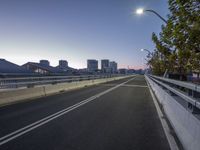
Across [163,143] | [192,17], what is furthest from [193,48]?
[163,143]

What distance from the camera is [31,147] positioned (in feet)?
19.4

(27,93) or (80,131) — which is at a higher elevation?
(27,93)

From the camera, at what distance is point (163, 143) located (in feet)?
20.7

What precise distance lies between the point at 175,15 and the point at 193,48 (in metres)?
1.89

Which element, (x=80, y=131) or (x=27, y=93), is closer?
(x=80, y=131)

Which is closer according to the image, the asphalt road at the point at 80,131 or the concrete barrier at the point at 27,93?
the asphalt road at the point at 80,131

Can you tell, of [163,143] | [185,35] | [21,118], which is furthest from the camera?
[185,35]

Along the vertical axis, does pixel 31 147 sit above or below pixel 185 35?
below

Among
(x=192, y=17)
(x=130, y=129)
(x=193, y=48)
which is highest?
(x=192, y=17)

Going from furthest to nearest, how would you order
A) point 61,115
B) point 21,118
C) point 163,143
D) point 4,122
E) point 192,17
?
point 192,17, point 61,115, point 21,118, point 4,122, point 163,143

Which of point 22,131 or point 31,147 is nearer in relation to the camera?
point 31,147

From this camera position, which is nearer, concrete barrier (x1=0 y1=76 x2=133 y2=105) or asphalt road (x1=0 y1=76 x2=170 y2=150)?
asphalt road (x1=0 y1=76 x2=170 y2=150)

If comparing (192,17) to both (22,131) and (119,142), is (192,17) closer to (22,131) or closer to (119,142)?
(119,142)

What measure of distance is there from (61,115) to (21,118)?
1556 mm
